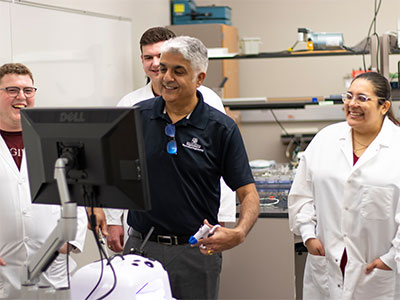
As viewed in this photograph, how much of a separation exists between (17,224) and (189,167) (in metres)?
0.76

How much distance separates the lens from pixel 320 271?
2512 mm

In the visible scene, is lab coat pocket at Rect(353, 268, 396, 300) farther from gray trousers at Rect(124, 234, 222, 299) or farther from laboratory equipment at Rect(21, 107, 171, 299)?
laboratory equipment at Rect(21, 107, 171, 299)

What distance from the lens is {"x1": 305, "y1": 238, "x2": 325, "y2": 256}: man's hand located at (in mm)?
2479

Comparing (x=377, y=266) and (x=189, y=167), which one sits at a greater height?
(x=189, y=167)

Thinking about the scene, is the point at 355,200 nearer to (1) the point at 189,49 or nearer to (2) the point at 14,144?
(1) the point at 189,49

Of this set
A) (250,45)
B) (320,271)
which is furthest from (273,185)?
(320,271)

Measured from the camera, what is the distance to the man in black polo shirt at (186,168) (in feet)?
6.61

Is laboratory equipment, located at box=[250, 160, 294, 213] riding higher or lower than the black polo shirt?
lower

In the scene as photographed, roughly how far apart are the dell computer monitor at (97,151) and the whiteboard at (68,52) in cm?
165

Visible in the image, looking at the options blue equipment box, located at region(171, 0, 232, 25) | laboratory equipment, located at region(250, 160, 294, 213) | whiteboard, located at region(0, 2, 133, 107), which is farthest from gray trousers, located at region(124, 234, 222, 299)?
blue equipment box, located at region(171, 0, 232, 25)

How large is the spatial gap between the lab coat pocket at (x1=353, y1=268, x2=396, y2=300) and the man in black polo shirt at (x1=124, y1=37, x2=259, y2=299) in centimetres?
64

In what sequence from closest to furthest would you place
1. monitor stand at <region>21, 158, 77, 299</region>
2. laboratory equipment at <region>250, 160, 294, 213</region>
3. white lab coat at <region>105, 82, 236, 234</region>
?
monitor stand at <region>21, 158, 77, 299</region> < white lab coat at <region>105, 82, 236, 234</region> < laboratory equipment at <region>250, 160, 294, 213</region>

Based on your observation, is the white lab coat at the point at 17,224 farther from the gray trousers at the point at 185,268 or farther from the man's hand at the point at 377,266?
the man's hand at the point at 377,266

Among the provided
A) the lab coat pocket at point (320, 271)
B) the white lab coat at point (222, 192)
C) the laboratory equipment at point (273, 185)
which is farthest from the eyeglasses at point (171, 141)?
the laboratory equipment at point (273, 185)
